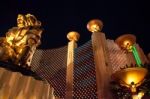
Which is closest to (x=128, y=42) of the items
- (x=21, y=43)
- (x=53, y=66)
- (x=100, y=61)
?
(x=100, y=61)

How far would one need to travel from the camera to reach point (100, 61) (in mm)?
5371

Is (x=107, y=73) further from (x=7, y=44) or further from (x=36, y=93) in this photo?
(x=36, y=93)

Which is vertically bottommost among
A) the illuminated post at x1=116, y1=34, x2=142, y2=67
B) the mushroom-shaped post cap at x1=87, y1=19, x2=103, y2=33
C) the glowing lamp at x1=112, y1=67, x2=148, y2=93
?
the glowing lamp at x1=112, y1=67, x2=148, y2=93

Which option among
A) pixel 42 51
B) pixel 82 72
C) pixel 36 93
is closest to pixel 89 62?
pixel 82 72

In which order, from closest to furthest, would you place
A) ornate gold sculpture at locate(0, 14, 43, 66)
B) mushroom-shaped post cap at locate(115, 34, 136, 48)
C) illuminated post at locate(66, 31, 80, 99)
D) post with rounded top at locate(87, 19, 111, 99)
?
ornate gold sculpture at locate(0, 14, 43, 66) → post with rounded top at locate(87, 19, 111, 99) → illuminated post at locate(66, 31, 80, 99) → mushroom-shaped post cap at locate(115, 34, 136, 48)

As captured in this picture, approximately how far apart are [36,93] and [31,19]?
6.69 ft

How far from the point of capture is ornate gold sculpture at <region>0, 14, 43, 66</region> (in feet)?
10.8

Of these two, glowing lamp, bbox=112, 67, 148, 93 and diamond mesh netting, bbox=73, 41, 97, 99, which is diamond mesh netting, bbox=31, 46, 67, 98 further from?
glowing lamp, bbox=112, 67, 148, 93

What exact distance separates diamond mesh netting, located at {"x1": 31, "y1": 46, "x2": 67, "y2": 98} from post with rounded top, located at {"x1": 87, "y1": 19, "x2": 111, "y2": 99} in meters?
1.01

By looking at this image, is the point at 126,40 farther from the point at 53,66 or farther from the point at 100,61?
the point at 53,66

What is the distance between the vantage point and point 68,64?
618 centimetres

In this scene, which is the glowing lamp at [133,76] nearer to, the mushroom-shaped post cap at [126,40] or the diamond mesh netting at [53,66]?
the diamond mesh netting at [53,66]

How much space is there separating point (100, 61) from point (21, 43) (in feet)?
7.83

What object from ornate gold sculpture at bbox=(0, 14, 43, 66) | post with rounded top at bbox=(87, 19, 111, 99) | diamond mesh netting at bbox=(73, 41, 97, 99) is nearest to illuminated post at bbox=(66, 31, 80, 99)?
diamond mesh netting at bbox=(73, 41, 97, 99)
